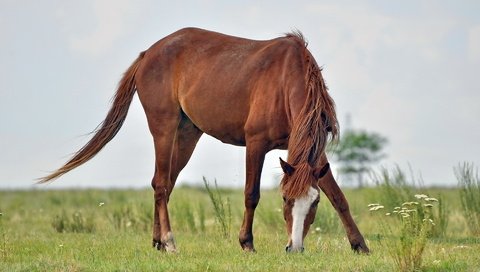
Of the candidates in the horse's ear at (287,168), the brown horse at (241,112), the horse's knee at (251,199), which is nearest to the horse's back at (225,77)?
the brown horse at (241,112)

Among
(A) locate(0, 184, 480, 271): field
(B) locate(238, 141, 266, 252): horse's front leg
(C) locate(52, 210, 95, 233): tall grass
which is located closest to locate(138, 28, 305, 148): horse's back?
(B) locate(238, 141, 266, 252): horse's front leg

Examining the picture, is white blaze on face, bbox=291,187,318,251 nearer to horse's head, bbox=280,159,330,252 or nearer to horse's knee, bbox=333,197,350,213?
horse's head, bbox=280,159,330,252

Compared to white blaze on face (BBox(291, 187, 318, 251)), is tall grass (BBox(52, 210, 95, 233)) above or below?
above

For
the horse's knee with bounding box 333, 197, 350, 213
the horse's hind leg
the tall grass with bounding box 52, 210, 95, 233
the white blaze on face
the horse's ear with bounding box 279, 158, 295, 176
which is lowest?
the white blaze on face

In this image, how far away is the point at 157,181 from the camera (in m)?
11.7

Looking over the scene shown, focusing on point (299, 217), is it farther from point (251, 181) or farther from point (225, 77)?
point (225, 77)

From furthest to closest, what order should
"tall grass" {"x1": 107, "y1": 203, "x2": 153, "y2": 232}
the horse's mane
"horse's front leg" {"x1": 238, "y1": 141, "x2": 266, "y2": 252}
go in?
"tall grass" {"x1": 107, "y1": 203, "x2": 153, "y2": 232}, "horse's front leg" {"x1": 238, "y1": 141, "x2": 266, "y2": 252}, the horse's mane

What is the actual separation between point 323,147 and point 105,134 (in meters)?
4.26

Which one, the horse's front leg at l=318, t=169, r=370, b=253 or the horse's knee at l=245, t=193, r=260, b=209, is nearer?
the horse's knee at l=245, t=193, r=260, b=209

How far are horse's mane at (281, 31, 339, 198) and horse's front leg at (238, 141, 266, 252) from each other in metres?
0.64

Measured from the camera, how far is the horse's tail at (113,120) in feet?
41.8

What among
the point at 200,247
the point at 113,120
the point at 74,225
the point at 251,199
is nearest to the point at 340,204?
the point at 251,199

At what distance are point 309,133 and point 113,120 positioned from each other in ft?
13.5

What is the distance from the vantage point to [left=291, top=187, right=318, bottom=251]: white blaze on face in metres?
9.11
